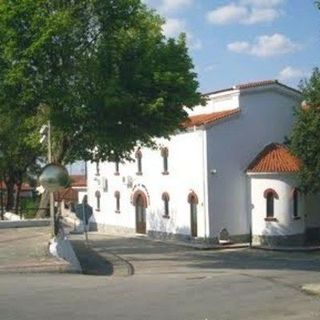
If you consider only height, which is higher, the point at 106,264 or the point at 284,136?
the point at 284,136

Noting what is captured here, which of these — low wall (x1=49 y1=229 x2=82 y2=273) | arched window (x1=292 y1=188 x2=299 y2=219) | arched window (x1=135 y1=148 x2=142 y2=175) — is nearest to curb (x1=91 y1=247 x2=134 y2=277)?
low wall (x1=49 y1=229 x2=82 y2=273)

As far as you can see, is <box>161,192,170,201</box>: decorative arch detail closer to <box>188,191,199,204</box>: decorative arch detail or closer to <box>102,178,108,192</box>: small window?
<box>188,191,199,204</box>: decorative arch detail

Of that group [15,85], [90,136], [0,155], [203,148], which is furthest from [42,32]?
[0,155]

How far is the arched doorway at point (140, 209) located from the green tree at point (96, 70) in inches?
975

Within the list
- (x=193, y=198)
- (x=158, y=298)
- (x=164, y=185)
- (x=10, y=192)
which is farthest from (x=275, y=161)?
(x=158, y=298)

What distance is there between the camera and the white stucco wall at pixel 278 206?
42.2m

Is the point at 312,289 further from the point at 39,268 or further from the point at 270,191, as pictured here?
the point at 270,191

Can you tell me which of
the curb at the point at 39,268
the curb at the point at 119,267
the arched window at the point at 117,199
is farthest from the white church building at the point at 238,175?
the curb at the point at 39,268

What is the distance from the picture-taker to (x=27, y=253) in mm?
21953

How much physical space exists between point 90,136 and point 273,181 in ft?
61.0

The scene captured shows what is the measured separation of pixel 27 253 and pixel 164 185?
1019 inches

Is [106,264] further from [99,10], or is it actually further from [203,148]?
[203,148]

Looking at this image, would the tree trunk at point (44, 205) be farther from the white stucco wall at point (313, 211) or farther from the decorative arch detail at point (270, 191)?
the white stucco wall at point (313, 211)

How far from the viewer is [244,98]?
144ft
